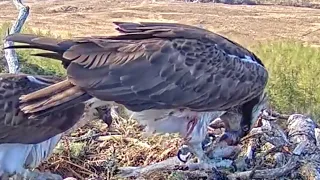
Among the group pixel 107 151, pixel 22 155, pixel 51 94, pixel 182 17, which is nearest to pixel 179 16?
pixel 182 17

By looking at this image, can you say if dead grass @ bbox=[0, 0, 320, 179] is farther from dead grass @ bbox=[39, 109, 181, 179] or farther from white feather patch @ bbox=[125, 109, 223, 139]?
white feather patch @ bbox=[125, 109, 223, 139]

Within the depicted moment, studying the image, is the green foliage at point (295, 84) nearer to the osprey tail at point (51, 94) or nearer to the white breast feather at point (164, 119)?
the white breast feather at point (164, 119)

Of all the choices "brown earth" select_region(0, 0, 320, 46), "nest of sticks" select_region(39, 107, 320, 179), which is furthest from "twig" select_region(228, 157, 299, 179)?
"brown earth" select_region(0, 0, 320, 46)

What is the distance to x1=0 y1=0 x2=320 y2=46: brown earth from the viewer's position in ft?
68.9

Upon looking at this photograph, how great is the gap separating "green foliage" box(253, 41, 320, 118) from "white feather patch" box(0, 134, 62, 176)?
3.71 meters

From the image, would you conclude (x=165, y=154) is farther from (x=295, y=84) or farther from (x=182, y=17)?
(x=182, y=17)

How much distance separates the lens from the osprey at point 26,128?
15.7ft

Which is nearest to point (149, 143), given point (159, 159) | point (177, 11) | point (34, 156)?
point (159, 159)

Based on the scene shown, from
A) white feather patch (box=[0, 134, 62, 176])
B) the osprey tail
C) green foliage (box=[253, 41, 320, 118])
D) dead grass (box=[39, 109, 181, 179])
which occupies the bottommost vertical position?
green foliage (box=[253, 41, 320, 118])

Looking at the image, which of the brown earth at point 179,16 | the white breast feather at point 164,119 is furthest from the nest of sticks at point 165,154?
the brown earth at point 179,16

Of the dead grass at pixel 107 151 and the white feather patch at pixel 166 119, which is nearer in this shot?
the white feather patch at pixel 166 119

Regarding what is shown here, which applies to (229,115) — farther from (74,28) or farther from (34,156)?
(74,28)

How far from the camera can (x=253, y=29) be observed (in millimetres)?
21859

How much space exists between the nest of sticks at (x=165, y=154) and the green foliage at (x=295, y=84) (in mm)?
1903
